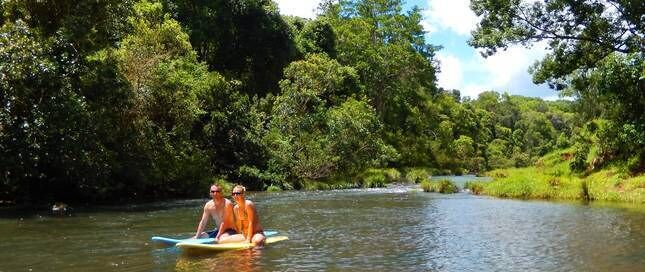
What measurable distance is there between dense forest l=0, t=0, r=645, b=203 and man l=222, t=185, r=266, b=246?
11091 millimetres

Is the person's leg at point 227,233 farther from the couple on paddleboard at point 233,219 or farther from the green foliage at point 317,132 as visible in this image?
the green foliage at point 317,132

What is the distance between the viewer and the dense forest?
70.3ft

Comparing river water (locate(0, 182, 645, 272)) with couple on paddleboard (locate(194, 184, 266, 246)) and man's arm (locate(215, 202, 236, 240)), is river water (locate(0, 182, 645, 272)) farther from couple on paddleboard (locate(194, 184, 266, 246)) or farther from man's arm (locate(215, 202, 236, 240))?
man's arm (locate(215, 202, 236, 240))

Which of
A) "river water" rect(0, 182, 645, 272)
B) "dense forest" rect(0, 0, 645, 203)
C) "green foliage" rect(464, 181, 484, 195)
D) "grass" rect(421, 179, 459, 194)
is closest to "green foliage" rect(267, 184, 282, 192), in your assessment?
"dense forest" rect(0, 0, 645, 203)

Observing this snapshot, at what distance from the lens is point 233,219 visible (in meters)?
12.9

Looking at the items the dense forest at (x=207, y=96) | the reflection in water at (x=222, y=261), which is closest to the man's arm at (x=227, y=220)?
the reflection in water at (x=222, y=261)

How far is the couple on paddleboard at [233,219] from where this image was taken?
12508 mm

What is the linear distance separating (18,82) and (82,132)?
2.75m

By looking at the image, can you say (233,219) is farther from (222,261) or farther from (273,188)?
(273,188)

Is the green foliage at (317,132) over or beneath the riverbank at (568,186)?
over

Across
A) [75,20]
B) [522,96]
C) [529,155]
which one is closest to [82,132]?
[75,20]

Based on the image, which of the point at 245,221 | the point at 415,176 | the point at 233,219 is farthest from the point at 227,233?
the point at 415,176

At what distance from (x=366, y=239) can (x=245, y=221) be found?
9.67 feet

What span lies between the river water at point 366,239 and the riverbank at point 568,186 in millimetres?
2093
